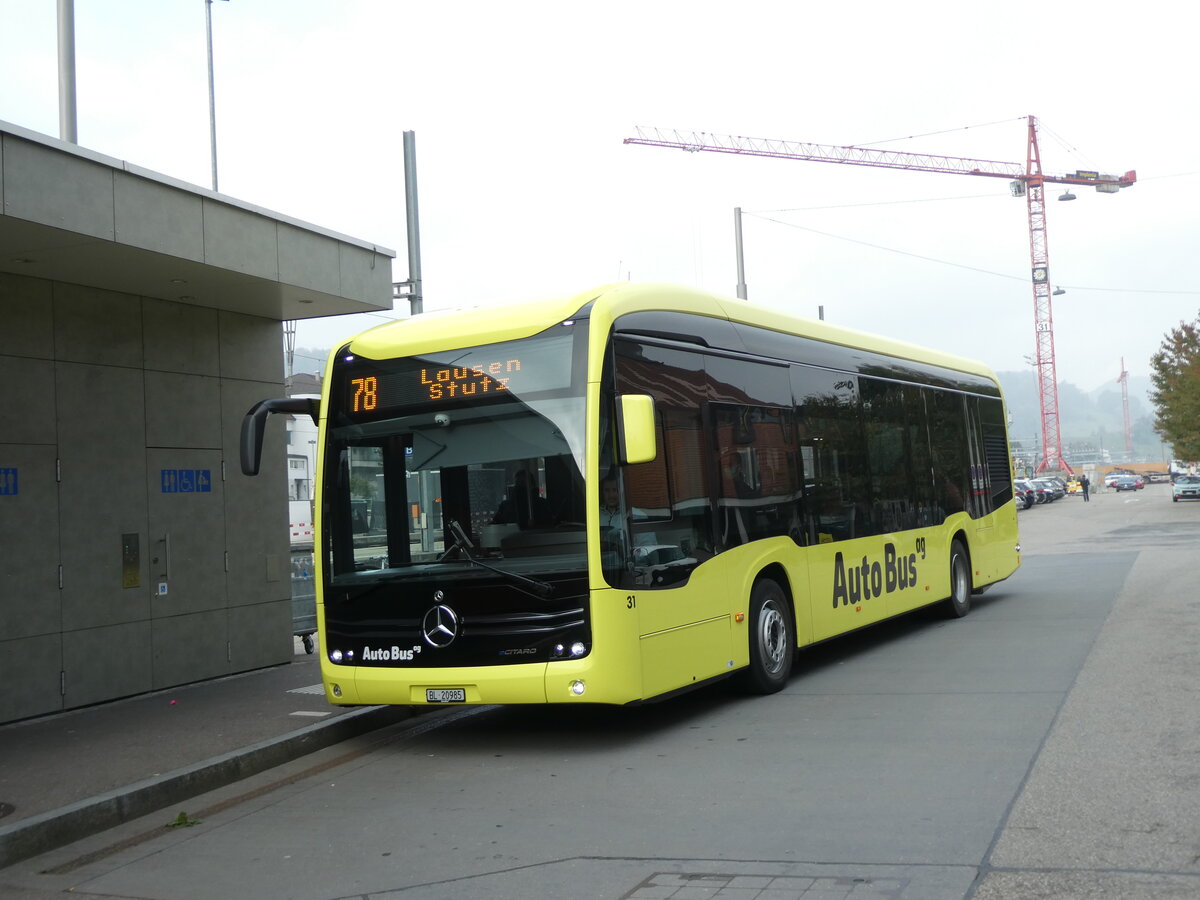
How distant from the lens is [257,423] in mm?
9070

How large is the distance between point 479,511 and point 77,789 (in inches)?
118

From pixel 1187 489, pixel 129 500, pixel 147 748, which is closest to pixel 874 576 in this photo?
pixel 147 748

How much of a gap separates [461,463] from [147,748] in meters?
3.03

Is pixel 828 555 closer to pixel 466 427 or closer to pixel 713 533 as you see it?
pixel 713 533

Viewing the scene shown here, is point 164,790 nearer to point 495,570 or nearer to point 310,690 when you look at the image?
point 495,570

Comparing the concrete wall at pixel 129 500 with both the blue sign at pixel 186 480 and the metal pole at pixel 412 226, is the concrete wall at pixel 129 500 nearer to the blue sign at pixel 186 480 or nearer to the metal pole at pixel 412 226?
the blue sign at pixel 186 480

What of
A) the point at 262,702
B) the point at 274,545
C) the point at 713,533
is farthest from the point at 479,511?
the point at 274,545

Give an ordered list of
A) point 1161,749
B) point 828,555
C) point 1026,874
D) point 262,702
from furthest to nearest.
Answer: point 828,555 → point 262,702 → point 1161,749 → point 1026,874

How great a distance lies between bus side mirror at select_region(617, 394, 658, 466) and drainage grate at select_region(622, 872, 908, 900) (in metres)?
3.17

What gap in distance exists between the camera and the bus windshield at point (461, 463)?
8.19 metres

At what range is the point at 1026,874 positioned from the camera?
198 inches

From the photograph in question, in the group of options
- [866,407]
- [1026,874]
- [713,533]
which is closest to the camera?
[1026,874]

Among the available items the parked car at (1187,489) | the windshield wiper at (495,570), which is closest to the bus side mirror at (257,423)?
the windshield wiper at (495,570)

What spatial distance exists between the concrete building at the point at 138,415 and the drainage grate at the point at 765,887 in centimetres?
646
